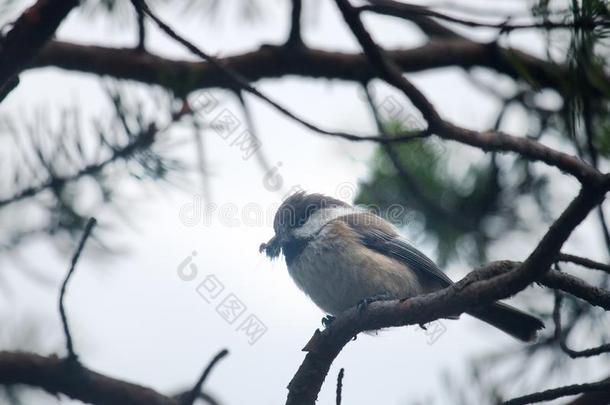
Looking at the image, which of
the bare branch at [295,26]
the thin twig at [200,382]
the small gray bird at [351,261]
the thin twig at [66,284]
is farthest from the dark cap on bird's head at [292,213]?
the thin twig at [66,284]

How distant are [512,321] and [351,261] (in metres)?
0.72

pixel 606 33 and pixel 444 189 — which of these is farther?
pixel 444 189

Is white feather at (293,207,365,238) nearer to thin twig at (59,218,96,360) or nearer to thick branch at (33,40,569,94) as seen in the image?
thick branch at (33,40,569,94)

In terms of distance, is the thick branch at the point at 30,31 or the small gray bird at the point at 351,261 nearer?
the thick branch at the point at 30,31

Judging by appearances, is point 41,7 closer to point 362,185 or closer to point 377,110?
point 377,110

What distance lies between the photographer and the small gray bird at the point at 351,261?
342 centimetres

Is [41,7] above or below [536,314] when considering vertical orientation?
below

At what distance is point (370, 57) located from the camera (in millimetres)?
2316

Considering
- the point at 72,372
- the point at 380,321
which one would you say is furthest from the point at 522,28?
the point at 72,372

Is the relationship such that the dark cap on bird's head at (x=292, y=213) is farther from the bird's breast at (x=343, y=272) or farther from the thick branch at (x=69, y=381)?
the thick branch at (x=69, y=381)

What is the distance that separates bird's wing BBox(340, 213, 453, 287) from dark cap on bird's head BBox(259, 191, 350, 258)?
0.65 ft

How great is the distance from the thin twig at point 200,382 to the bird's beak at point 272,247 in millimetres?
1125

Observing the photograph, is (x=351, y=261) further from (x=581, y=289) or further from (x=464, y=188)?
(x=581, y=289)

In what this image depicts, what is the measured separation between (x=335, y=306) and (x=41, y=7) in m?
1.79
